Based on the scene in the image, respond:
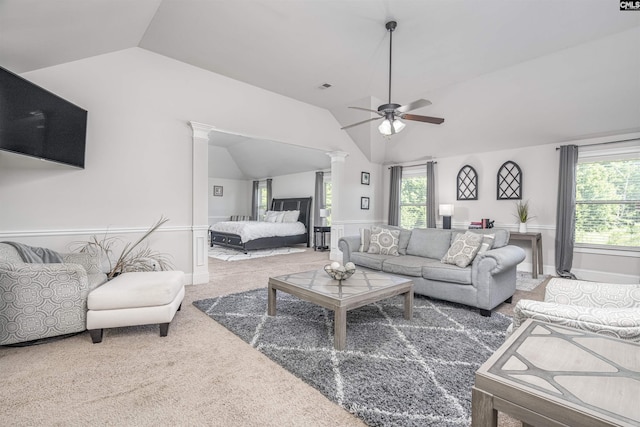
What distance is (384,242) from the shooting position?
4.37 m

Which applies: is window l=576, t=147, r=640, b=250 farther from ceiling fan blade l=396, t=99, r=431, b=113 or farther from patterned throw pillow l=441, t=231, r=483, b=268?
ceiling fan blade l=396, t=99, r=431, b=113

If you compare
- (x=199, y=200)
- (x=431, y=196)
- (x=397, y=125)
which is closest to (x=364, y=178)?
(x=431, y=196)

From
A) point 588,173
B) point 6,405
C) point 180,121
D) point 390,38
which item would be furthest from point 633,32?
point 6,405

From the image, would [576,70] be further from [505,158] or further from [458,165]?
[458,165]

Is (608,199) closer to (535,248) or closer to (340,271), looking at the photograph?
(535,248)

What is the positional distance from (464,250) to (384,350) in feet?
5.71

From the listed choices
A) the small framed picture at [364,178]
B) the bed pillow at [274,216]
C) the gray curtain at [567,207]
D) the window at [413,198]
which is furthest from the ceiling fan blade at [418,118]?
the bed pillow at [274,216]

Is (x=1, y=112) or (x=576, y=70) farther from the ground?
(x=576, y=70)

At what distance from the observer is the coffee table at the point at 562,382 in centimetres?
86

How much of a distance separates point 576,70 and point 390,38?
2.55 m

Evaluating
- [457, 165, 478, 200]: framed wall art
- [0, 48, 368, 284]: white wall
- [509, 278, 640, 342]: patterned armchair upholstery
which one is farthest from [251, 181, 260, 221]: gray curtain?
[509, 278, 640, 342]: patterned armchair upholstery

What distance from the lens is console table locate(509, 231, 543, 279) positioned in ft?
15.9

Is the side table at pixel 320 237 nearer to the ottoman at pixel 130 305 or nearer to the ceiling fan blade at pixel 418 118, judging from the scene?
the ceiling fan blade at pixel 418 118

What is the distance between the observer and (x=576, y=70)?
12.5ft
